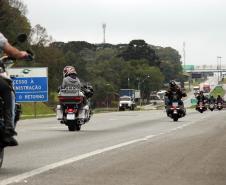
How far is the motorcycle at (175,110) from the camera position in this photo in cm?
3247

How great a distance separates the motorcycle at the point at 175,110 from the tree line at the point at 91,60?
5287 cm

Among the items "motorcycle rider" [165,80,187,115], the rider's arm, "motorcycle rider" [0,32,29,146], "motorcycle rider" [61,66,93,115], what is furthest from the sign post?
the rider's arm

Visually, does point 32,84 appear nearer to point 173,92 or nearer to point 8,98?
point 173,92

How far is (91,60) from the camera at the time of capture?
7141 inches

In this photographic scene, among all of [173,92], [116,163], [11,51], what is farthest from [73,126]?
[11,51]

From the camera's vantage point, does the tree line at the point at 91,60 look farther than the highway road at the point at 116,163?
Yes

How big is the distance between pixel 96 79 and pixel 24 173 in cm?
12735

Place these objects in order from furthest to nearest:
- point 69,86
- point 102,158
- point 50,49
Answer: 1. point 50,49
2. point 69,86
3. point 102,158

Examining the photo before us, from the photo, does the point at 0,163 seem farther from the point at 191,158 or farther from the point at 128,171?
the point at 191,158

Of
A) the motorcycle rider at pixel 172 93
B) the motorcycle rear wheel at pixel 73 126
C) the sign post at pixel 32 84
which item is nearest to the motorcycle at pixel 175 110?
the motorcycle rider at pixel 172 93

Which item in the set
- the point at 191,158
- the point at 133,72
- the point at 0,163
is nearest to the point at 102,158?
the point at 191,158

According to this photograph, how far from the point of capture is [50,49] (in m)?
120

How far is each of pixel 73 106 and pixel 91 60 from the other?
160 m

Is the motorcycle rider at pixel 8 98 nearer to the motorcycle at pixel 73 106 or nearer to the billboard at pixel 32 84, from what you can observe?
the motorcycle at pixel 73 106
